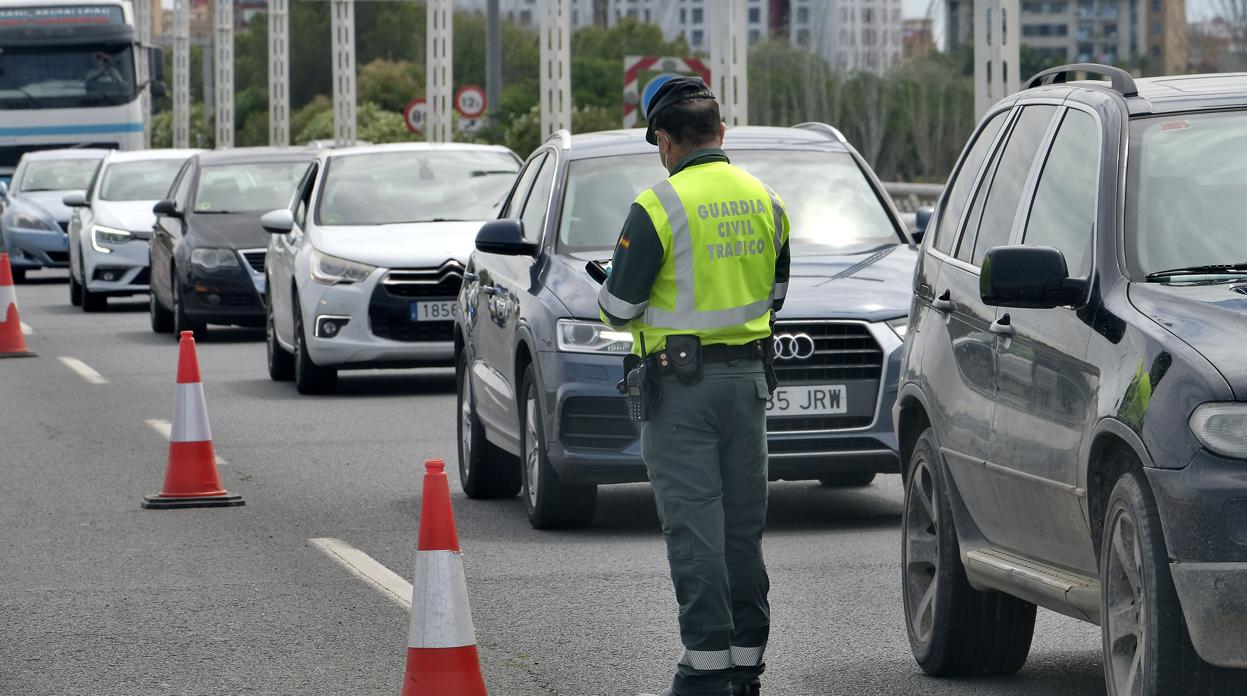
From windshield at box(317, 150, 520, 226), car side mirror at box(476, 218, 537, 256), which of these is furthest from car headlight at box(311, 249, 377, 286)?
car side mirror at box(476, 218, 537, 256)

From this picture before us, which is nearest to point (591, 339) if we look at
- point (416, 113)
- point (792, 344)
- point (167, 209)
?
point (792, 344)

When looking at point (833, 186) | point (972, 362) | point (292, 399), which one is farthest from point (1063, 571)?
point (292, 399)

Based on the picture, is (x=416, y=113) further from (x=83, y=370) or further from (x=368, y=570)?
(x=368, y=570)

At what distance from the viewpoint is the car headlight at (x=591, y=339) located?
9.90 meters

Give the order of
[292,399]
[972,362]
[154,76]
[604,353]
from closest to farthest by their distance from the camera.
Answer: [972,362], [604,353], [292,399], [154,76]

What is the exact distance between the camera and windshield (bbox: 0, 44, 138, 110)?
132 ft

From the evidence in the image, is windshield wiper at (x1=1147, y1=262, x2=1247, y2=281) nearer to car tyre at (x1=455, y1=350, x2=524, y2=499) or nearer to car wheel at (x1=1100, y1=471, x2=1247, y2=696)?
car wheel at (x1=1100, y1=471, x2=1247, y2=696)

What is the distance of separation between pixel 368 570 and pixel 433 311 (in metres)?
7.15

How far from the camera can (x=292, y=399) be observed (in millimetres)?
16922

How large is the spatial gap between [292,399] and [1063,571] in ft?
37.1

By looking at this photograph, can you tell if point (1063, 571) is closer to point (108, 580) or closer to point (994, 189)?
point (994, 189)

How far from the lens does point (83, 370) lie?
19656mm

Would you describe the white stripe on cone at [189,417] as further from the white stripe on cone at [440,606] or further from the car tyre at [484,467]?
the white stripe on cone at [440,606]

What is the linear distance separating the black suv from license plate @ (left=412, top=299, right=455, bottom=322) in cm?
911
